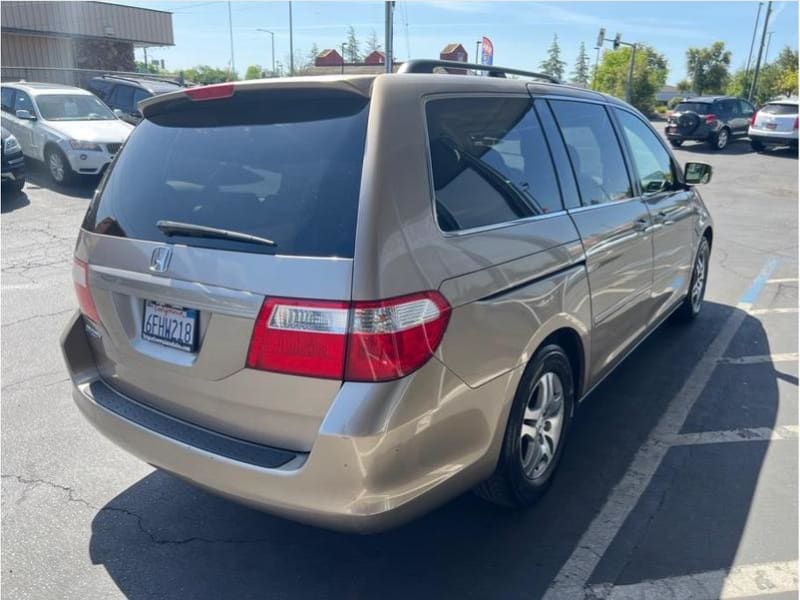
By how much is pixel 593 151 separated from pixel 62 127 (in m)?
10.8

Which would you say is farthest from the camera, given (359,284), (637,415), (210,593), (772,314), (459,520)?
(772,314)

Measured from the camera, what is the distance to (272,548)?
112 inches

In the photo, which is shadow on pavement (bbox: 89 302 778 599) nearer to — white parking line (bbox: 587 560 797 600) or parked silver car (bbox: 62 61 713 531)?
white parking line (bbox: 587 560 797 600)

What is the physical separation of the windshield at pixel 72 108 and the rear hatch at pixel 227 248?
1099 cm

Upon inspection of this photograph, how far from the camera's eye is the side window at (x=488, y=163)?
8.08ft

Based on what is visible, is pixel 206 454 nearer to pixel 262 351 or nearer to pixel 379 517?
pixel 262 351

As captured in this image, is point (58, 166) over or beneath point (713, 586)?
over

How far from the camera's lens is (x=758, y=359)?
195 inches

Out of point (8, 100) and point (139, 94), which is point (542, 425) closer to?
point (8, 100)

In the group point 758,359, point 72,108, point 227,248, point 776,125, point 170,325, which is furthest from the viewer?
point 776,125

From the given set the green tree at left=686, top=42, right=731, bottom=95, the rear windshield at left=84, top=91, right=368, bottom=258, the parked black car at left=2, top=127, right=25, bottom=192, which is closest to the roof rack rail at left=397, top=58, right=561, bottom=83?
the rear windshield at left=84, top=91, right=368, bottom=258

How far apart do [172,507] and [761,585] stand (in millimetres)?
2570

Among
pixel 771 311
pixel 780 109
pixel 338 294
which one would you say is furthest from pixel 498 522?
pixel 780 109

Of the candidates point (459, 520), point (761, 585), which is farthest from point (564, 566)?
point (761, 585)
